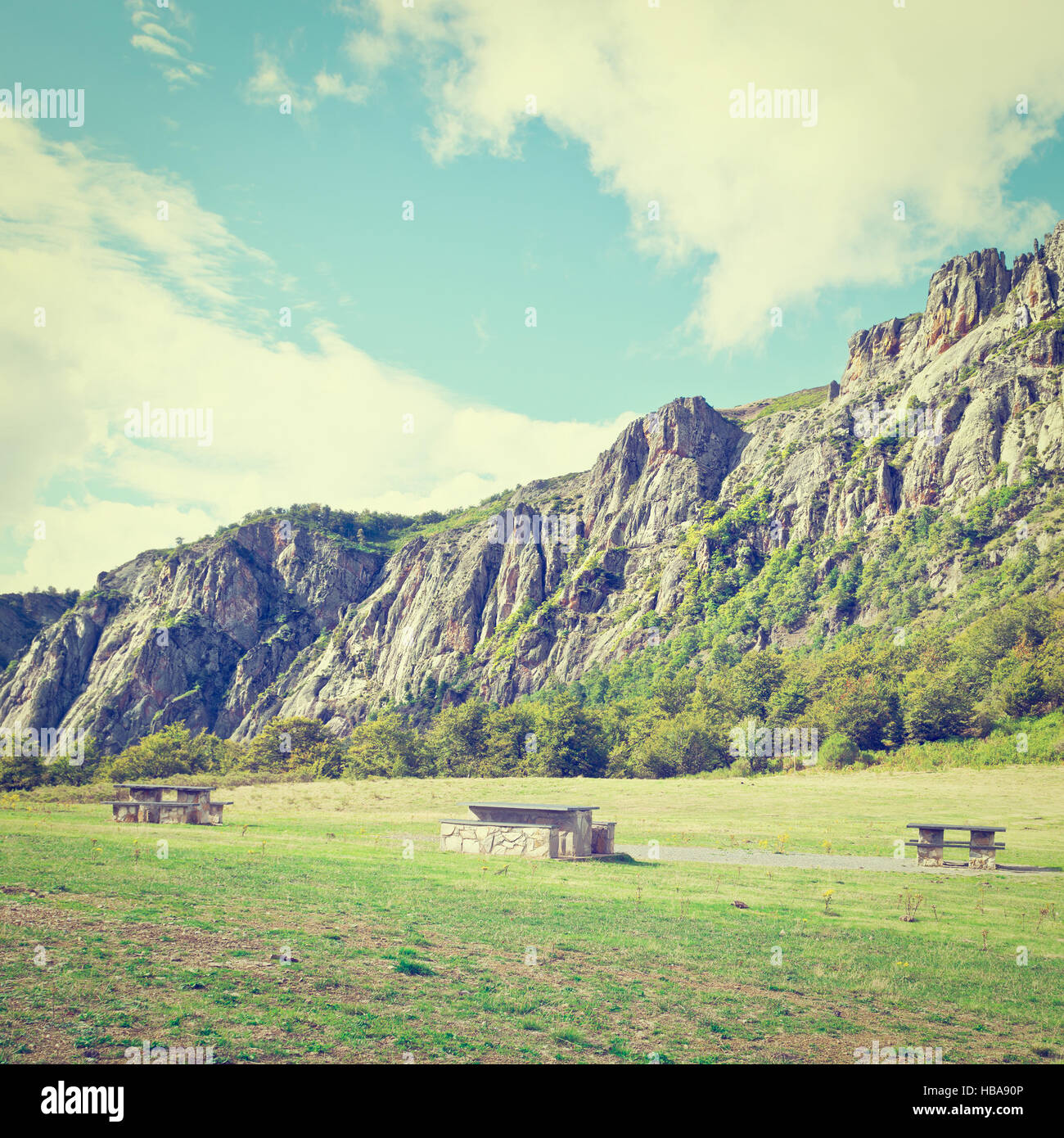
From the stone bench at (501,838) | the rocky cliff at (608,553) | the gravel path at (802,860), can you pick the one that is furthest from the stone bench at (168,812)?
the rocky cliff at (608,553)

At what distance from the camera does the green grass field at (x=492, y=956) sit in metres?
9.01

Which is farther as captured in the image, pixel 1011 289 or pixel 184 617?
pixel 184 617

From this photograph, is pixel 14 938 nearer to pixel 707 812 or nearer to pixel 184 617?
pixel 707 812

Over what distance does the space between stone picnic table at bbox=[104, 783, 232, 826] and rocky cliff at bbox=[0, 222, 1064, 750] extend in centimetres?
8932

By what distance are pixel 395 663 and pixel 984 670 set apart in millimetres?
128577

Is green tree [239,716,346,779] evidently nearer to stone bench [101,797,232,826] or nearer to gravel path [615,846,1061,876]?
stone bench [101,797,232,826]

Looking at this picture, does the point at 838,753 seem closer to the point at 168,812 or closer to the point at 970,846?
the point at 970,846

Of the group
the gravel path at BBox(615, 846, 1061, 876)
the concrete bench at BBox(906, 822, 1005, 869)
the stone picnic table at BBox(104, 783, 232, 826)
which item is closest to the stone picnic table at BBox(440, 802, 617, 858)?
the gravel path at BBox(615, 846, 1061, 876)

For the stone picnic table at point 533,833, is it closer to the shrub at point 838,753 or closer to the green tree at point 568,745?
the shrub at point 838,753

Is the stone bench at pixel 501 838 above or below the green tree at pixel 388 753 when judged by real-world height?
above

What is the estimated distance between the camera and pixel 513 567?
170 metres

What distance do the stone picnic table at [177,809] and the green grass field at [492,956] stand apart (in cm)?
373

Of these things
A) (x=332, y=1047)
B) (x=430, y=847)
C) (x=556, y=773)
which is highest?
(x=332, y=1047)
